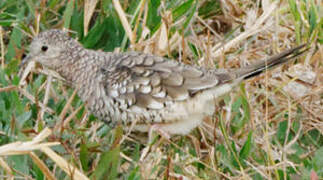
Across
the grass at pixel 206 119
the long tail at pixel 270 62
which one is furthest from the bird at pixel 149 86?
→ the grass at pixel 206 119

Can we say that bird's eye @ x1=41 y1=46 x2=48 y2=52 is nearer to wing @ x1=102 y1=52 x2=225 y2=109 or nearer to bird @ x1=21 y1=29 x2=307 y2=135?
bird @ x1=21 y1=29 x2=307 y2=135

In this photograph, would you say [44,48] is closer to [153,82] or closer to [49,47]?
[49,47]

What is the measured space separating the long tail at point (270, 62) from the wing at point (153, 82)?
0.17 m

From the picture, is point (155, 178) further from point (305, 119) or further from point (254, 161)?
point (305, 119)

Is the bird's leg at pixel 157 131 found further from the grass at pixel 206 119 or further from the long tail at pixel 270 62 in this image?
the long tail at pixel 270 62

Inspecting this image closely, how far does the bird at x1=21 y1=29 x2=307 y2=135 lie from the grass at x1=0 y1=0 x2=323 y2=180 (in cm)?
12

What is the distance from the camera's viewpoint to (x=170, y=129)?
4234 millimetres

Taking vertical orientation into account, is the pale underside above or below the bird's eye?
below

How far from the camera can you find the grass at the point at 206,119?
151 inches

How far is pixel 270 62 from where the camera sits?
166 inches

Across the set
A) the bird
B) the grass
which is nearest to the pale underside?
the bird

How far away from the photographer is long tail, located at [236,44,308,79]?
13.8 ft

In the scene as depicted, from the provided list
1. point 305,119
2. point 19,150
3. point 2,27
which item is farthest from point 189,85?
point 2,27

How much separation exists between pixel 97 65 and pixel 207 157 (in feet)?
2.68
